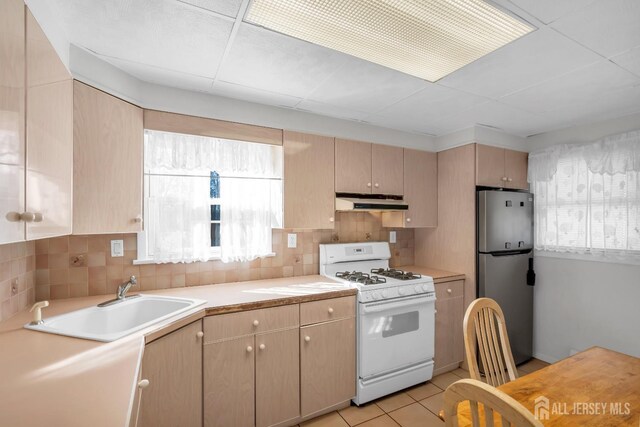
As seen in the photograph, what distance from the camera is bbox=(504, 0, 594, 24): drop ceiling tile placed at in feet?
3.86

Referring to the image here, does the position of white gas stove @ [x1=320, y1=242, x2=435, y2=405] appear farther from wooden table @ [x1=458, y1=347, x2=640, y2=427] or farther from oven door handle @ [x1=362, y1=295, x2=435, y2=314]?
wooden table @ [x1=458, y1=347, x2=640, y2=427]

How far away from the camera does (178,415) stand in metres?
1.58

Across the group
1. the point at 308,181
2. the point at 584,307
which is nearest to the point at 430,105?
Answer: the point at 308,181

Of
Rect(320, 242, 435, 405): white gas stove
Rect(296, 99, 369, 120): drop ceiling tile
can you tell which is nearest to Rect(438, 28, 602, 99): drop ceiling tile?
Rect(296, 99, 369, 120): drop ceiling tile

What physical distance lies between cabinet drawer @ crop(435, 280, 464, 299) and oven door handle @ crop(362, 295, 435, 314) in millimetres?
199

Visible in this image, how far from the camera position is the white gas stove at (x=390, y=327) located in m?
2.21

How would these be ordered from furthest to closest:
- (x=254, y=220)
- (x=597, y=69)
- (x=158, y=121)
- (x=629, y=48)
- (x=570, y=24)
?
(x=254, y=220) < (x=158, y=121) < (x=597, y=69) < (x=629, y=48) < (x=570, y=24)

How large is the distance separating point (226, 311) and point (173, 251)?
2.24 ft

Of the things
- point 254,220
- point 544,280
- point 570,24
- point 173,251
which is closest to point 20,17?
point 173,251

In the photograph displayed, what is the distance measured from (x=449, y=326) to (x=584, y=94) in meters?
2.14

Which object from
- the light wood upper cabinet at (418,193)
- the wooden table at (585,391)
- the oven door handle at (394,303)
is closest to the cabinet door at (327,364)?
the oven door handle at (394,303)

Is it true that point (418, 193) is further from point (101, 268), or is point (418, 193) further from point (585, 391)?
point (101, 268)

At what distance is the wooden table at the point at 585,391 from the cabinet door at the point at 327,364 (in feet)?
3.61

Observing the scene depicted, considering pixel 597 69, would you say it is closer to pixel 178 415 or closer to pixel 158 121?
pixel 158 121
